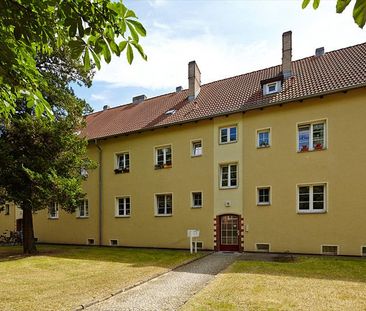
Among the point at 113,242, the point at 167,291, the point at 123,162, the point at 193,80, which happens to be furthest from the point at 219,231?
the point at 167,291

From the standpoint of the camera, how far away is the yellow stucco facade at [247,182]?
16219mm

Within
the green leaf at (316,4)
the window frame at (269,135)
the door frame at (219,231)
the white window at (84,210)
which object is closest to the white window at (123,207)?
the white window at (84,210)

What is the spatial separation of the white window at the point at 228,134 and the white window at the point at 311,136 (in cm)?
335

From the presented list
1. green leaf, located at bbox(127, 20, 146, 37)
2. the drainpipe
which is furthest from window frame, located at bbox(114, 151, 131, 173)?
green leaf, located at bbox(127, 20, 146, 37)

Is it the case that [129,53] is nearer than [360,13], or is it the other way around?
[360,13]

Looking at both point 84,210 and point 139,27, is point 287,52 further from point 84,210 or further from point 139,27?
point 139,27

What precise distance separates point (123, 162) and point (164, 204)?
168 inches

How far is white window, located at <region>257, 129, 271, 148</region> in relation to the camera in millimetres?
18656

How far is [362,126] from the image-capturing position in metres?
16.0

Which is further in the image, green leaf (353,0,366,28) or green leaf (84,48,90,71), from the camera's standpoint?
green leaf (84,48,90,71)

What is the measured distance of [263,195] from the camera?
60.7 feet

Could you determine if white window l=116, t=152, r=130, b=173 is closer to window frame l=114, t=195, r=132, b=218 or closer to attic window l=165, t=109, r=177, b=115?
window frame l=114, t=195, r=132, b=218

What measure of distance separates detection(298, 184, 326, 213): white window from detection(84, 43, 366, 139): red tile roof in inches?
164

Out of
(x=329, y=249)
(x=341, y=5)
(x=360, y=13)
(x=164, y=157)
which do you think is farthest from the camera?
(x=164, y=157)
